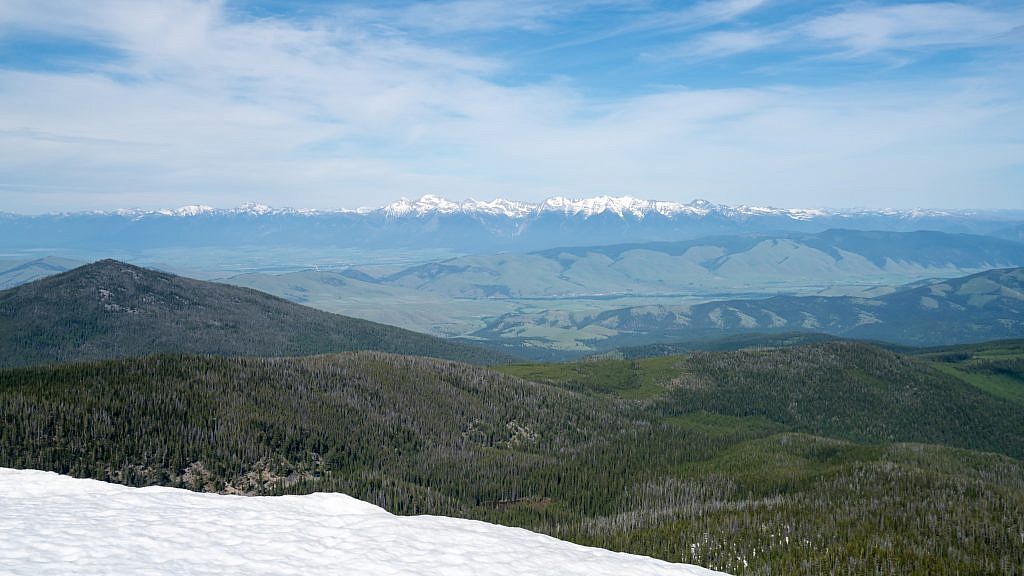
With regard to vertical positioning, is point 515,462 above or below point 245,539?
below

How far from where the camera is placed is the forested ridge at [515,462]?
200ft

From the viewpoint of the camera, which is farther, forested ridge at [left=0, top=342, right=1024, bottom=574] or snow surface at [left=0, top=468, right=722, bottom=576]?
forested ridge at [left=0, top=342, right=1024, bottom=574]

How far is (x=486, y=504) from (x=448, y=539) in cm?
7372

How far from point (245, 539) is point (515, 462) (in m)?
98.1

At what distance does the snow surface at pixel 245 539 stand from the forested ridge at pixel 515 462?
29.7 meters

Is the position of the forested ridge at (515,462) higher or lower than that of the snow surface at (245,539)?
lower

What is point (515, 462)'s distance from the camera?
389 ft

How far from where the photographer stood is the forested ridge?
61062 millimetres

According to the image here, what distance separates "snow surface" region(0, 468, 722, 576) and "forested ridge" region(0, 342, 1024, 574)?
29.7 m

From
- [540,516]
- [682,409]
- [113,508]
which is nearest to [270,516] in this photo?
[113,508]

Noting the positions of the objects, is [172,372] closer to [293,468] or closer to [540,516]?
[293,468]

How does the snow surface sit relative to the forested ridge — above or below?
above

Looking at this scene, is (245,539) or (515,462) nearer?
(245,539)

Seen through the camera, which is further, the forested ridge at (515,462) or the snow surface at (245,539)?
the forested ridge at (515,462)
